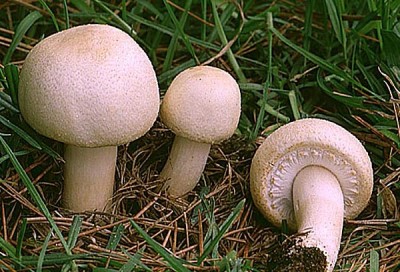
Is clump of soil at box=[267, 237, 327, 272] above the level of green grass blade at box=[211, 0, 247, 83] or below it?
below

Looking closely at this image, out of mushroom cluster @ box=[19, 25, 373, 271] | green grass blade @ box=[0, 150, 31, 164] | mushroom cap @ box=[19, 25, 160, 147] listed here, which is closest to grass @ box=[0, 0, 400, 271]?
green grass blade @ box=[0, 150, 31, 164]

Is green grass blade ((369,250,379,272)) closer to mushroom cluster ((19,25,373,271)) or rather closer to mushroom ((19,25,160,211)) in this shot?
mushroom cluster ((19,25,373,271))

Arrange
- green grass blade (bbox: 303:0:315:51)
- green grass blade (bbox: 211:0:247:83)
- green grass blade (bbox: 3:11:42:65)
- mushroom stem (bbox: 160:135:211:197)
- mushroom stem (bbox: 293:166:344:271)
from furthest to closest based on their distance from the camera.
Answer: green grass blade (bbox: 303:0:315:51) < green grass blade (bbox: 211:0:247:83) < green grass blade (bbox: 3:11:42:65) < mushroom stem (bbox: 160:135:211:197) < mushroom stem (bbox: 293:166:344:271)

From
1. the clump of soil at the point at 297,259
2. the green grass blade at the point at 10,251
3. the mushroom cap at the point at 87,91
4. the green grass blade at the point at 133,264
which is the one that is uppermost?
the mushroom cap at the point at 87,91

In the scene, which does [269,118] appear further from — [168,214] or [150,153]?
→ [168,214]

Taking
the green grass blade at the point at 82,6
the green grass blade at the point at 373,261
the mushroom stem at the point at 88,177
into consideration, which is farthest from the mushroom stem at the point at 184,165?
the green grass blade at the point at 82,6

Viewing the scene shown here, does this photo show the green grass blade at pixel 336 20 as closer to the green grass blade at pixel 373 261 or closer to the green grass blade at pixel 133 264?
the green grass blade at pixel 373 261

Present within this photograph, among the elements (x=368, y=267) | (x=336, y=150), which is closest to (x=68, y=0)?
(x=336, y=150)
